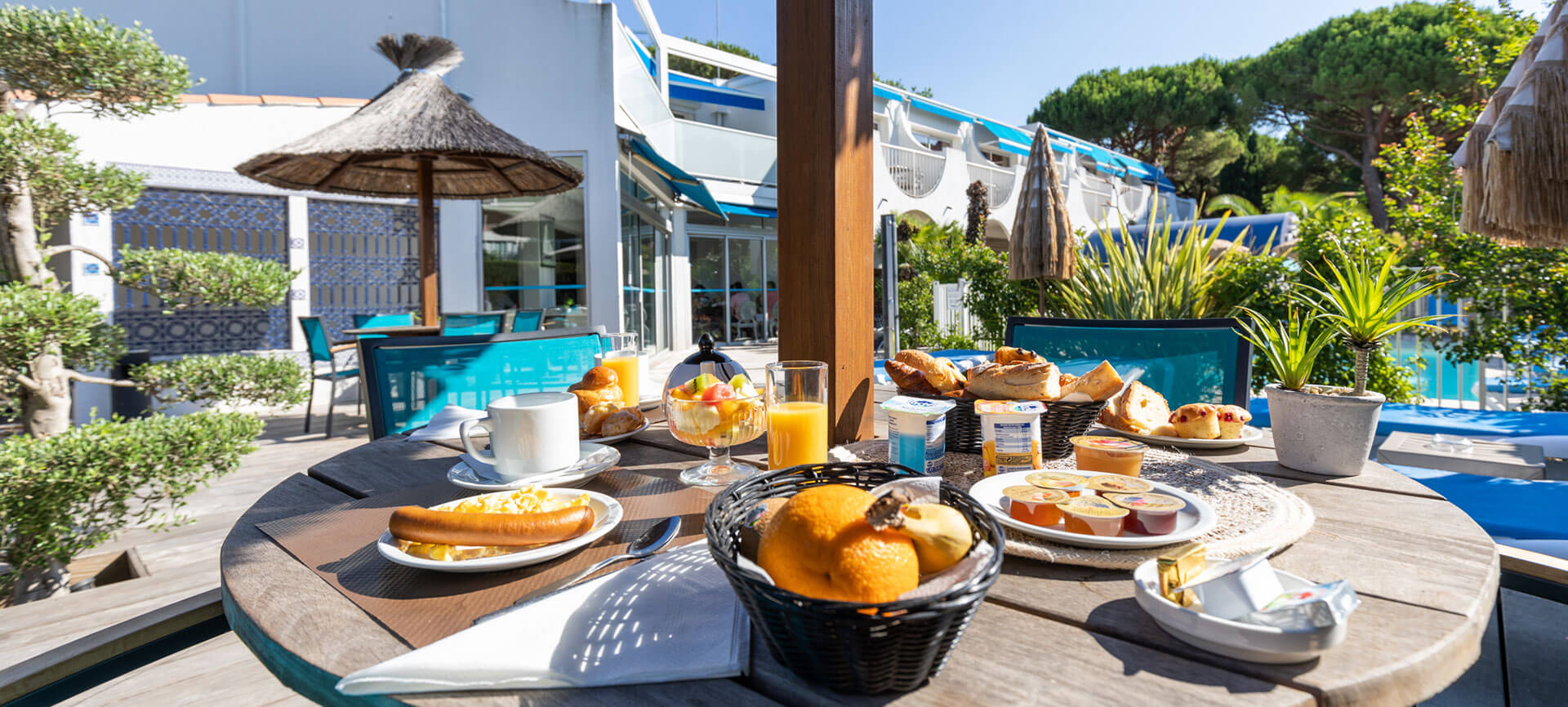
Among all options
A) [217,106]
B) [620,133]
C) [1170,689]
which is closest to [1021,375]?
[1170,689]

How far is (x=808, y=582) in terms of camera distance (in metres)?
0.53

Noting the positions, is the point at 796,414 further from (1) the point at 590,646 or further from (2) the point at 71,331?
(2) the point at 71,331

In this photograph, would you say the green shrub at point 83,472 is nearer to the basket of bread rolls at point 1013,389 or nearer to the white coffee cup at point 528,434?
the white coffee cup at point 528,434

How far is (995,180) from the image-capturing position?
1720 centimetres

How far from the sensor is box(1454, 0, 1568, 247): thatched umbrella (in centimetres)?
216

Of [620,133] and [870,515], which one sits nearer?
[870,515]

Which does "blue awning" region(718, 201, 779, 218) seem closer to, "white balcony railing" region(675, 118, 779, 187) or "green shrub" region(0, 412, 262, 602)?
"white balcony railing" region(675, 118, 779, 187)

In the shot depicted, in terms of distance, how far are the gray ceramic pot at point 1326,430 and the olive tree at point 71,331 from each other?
345 cm

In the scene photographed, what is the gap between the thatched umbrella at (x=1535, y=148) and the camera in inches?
84.9

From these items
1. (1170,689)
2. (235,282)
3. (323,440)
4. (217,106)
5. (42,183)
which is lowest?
(323,440)

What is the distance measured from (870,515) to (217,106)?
7.99 metres

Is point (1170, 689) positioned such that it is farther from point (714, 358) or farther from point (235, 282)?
point (235, 282)

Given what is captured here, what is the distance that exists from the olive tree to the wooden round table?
88.3 inches

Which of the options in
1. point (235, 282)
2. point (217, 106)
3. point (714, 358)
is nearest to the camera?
point (714, 358)
